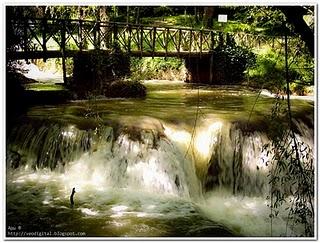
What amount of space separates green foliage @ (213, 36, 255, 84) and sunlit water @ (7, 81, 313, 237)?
1.63ft

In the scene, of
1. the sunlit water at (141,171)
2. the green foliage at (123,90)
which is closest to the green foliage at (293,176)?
the sunlit water at (141,171)

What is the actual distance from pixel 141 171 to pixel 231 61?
2.16 metres

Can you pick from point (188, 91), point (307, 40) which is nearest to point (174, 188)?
point (188, 91)

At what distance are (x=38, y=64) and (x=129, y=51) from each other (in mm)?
1167

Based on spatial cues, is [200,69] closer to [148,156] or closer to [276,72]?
[276,72]

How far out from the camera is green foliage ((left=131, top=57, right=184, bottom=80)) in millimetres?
6324

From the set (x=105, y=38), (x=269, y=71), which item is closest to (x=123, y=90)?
(x=105, y=38)

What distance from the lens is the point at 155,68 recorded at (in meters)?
6.83

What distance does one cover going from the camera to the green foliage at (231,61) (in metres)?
5.44

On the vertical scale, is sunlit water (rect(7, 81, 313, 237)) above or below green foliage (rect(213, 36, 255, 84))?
below

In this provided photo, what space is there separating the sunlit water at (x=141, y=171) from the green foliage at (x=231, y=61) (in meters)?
0.50

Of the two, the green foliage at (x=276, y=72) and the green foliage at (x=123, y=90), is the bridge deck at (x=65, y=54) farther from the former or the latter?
the green foliage at (x=276, y=72)

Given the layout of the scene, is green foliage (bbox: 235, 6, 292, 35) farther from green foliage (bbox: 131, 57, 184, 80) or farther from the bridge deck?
green foliage (bbox: 131, 57, 184, 80)

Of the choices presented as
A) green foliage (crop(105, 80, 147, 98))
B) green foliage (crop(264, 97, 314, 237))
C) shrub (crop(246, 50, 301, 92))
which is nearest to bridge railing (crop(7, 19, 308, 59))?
shrub (crop(246, 50, 301, 92))
